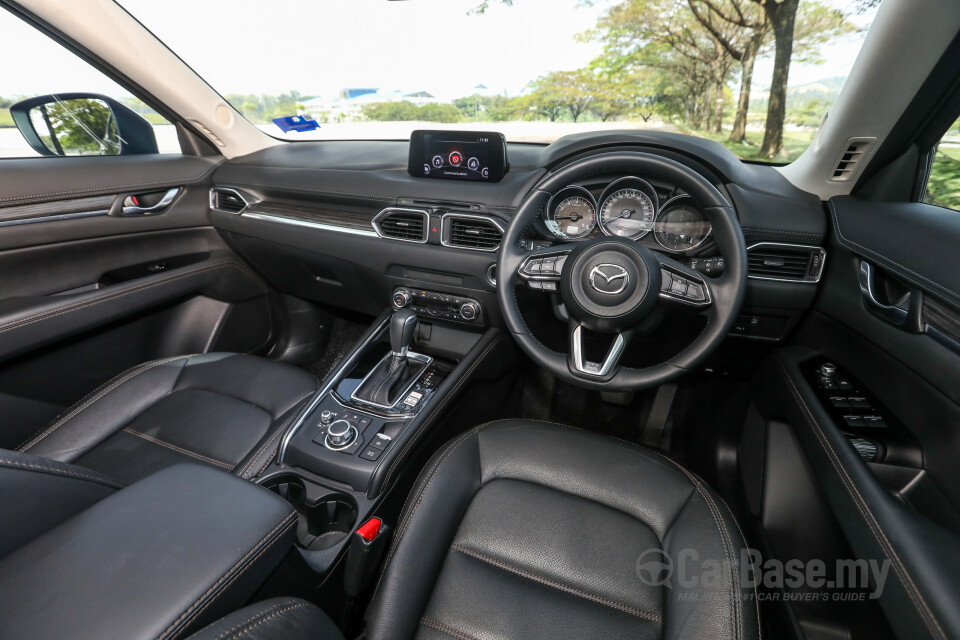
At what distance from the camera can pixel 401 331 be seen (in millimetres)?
1860

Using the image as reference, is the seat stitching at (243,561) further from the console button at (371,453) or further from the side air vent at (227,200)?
the side air vent at (227,200)

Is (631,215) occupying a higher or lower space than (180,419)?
higher

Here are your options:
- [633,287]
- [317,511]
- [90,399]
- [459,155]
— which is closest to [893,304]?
[633,287]

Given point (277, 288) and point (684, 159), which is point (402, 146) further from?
point (684, 159)

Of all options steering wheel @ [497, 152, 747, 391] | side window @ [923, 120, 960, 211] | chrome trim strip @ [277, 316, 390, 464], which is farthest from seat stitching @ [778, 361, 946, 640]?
chrome trim strip @ [277, 316, 390, 464]

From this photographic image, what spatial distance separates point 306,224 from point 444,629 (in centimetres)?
165

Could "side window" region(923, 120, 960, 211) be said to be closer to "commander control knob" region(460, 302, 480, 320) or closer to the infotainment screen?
the infotainment screen

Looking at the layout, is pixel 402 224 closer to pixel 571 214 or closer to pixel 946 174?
pixel 571 214

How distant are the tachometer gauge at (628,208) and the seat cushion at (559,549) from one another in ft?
2.15

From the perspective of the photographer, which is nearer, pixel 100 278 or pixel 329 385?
pixel 329 385

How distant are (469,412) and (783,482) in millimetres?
1082

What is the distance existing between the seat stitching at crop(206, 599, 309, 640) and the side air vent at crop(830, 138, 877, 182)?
179 centimetres

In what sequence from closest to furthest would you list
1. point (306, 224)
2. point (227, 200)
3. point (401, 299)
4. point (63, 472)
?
point (63, 472), point (401, 299), point (306, 224), point (227, 200)

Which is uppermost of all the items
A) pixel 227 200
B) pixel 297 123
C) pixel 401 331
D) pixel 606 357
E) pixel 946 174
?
pixel 297 123
